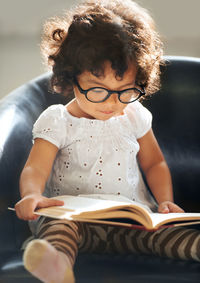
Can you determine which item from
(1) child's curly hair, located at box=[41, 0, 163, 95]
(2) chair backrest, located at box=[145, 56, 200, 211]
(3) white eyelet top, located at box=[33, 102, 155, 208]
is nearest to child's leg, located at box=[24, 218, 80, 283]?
(3) white eyelet top, located at box=[33, 102, 155, 208]

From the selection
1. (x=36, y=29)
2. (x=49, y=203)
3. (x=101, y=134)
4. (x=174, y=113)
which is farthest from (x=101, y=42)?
(x=36, y=29)

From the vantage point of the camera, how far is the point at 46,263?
976mm

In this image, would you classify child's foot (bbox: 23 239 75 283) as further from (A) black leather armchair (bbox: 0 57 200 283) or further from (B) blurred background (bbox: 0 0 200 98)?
(B) blurred background (bbox: 0 0 200 98)

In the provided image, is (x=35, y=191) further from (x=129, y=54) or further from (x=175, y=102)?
(x=175, y=102)

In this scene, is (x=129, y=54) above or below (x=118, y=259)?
above

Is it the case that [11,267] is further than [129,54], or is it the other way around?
[129,54]

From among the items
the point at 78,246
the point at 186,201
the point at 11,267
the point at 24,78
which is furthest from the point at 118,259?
the point at 24,78

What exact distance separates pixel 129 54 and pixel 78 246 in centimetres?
48

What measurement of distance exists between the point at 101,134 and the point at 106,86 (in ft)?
0.62

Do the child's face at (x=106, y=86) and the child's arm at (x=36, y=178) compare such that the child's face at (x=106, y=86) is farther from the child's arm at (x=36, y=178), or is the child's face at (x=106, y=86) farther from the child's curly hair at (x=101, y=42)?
the child's arm at (x=36, y=178)

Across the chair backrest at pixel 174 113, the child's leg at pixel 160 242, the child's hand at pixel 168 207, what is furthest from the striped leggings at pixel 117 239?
the chair backrest at pixel 174 113

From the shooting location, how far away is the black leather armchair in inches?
43.1

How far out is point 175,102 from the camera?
1731 mm

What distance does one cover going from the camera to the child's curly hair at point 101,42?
1.28 metres
